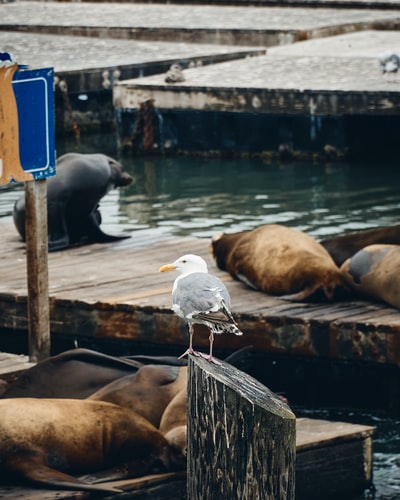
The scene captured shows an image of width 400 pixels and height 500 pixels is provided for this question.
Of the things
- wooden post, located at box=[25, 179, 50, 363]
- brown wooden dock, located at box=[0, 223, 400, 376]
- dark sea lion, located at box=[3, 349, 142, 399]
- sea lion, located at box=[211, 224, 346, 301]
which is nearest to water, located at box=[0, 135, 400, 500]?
brown wooden dock, located at box=[0, 223, 400, 376]

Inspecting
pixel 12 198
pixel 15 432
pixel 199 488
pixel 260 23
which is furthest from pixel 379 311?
pixel 260 23

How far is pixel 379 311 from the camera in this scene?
825 centimetres

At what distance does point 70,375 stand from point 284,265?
221 centimetres

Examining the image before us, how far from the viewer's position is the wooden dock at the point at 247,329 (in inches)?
319

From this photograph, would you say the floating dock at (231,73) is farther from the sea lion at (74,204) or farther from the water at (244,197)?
the sea lion at (74,204)

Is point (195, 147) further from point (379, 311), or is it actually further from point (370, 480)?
point (370, 480)

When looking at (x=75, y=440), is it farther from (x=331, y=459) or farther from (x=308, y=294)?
(x=308, y=294)

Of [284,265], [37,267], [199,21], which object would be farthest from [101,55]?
[37,267]

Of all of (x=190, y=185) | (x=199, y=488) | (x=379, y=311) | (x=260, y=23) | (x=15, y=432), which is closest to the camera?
(x=199, y=488)

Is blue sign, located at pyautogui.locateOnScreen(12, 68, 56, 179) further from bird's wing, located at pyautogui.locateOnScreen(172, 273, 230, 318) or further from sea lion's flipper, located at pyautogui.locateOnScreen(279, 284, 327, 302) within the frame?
bird's wing, located at pyautogui.locateOnScreen(172, 273, 230, 318)

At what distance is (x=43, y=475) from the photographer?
5.84 meters

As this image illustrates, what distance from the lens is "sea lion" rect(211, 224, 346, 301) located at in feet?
28.0

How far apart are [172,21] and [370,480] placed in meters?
20.5

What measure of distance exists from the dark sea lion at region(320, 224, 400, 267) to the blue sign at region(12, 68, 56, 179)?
2221mm
